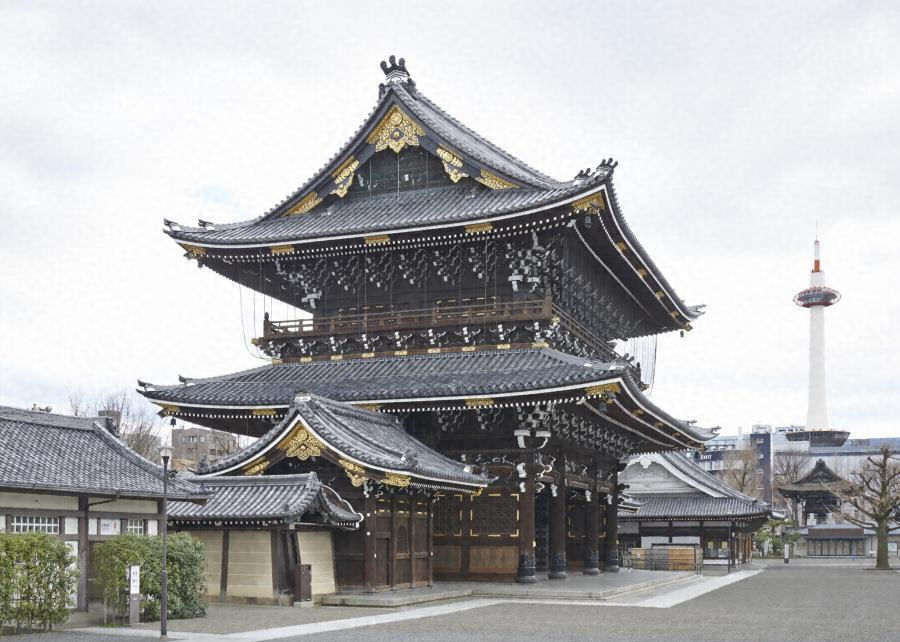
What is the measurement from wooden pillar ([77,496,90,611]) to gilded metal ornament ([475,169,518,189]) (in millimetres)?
20323

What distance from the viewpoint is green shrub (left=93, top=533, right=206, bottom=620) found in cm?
2497

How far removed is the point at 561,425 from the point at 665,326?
19.6 m

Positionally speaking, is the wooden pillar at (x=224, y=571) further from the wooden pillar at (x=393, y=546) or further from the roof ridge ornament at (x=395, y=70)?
the roof ridge ornament at (x=395, y=70)

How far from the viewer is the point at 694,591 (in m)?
40.9

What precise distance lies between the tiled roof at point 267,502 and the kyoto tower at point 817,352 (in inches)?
5714

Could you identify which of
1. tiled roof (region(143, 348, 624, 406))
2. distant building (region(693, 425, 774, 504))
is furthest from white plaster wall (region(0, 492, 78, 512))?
distant building (region(693, 425, 774, 504))

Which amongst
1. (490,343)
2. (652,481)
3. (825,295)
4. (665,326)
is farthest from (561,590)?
(825,295)

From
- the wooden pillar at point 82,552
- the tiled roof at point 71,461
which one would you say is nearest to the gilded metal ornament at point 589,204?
the tiled roof at point 71,461

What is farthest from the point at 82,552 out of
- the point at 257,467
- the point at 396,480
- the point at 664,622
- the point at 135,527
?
the point at 664,622

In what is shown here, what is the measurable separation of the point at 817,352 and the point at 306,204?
13732 cm

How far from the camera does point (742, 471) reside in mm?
121438

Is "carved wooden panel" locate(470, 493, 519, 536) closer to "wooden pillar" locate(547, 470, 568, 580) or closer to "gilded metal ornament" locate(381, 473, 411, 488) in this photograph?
"wooden pillar" locate(547, 470, 568, 580)

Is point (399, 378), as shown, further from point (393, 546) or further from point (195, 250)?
point (195, 250)

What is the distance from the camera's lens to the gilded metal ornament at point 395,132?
41312mm
